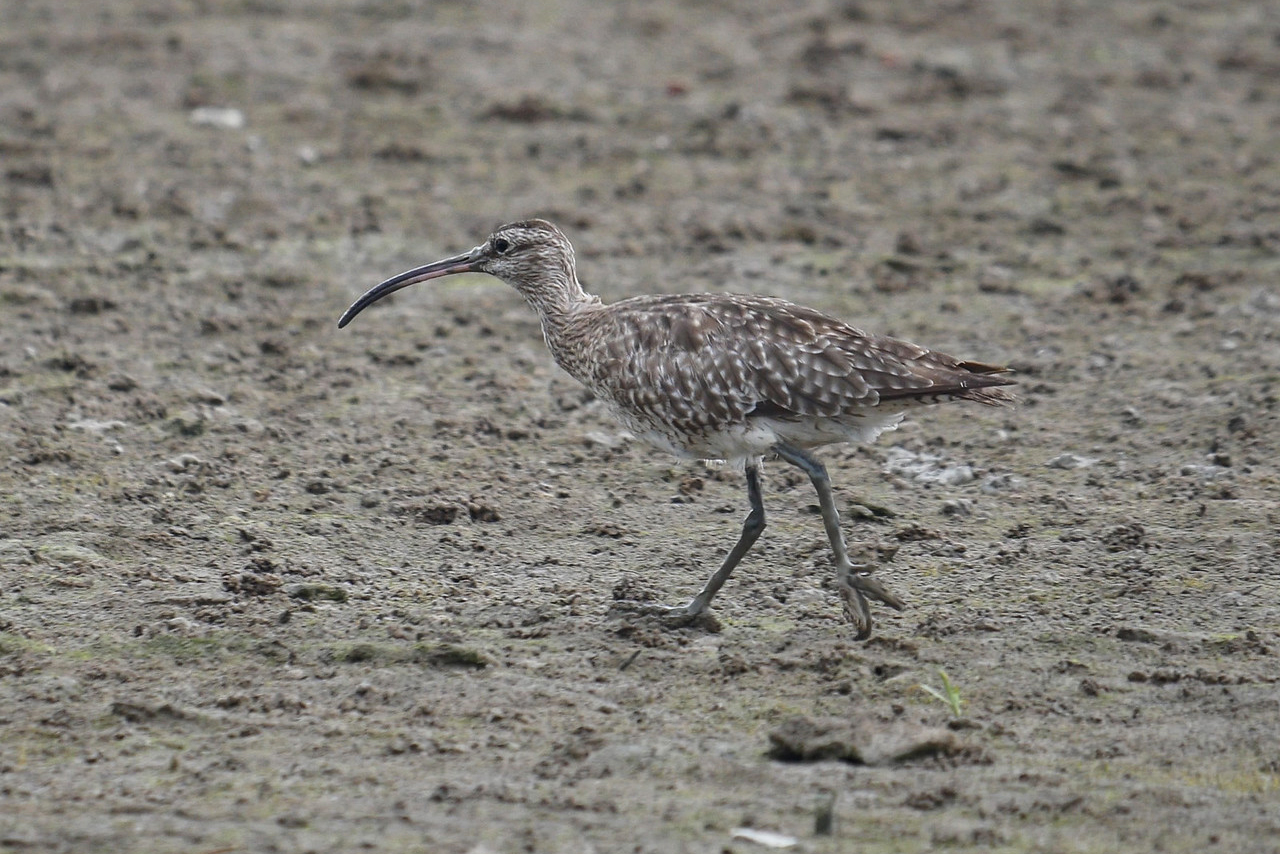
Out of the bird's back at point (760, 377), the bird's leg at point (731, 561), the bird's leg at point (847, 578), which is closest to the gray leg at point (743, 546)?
the bird's leg at point (731, 561)

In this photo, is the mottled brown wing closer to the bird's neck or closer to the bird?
the bird

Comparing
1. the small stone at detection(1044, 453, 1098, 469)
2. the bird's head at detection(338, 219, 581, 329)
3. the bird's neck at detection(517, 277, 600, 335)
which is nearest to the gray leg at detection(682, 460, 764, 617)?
the bird's neck at detection(517, 277, 600, 335)

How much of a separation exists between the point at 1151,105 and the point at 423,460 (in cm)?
786

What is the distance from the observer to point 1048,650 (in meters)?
6.36

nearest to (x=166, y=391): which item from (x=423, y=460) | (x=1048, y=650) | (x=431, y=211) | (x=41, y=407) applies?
(x=41, y=407)

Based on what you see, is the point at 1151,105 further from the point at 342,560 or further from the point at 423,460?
the point at 342,560

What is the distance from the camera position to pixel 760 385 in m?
6.66

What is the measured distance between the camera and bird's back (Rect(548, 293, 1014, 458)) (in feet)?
21.6

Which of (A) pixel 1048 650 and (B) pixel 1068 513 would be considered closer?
(A) pixel 1048 650

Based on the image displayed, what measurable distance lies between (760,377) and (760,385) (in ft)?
0.10

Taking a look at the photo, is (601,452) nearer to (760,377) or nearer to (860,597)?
(760,377)

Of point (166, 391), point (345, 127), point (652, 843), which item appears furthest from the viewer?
point (345, 127)

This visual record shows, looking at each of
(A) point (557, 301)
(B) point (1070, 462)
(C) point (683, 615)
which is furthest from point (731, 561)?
(B) point (1070, 462)

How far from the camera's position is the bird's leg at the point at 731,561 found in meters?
6.63
